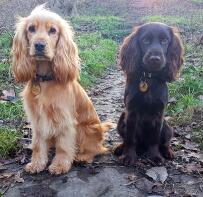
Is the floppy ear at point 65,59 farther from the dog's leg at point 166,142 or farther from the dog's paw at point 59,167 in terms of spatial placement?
the dog's leg at point 166,142

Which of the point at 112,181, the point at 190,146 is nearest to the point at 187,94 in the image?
the point at 190,146

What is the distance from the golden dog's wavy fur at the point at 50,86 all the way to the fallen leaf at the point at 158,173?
0.88 m

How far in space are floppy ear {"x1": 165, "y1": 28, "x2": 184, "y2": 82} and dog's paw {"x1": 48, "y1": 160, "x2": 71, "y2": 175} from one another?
1461 mm

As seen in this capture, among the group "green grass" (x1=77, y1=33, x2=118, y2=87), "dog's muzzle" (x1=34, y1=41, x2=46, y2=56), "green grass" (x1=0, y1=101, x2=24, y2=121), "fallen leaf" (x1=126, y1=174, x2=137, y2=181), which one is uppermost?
"dog's muzzle" (x1=34, y1=41, x2=46, y2=56)

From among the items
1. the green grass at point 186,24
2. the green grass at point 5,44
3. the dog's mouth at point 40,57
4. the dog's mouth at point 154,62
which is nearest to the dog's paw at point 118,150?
the dog's mouth at point 154,62

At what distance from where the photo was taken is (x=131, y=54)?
4.75m

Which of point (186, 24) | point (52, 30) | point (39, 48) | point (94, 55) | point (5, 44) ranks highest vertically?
point (52, 30)

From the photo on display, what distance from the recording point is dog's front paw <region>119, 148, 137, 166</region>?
4.87 meters

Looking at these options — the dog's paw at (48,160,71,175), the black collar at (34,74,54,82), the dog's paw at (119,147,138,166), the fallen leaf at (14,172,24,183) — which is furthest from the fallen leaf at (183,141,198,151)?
the fallen leaf at (14,172,24,183)

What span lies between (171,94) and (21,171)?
3426mm

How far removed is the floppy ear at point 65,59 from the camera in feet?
14.7

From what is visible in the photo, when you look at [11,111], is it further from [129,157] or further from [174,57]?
[174,57]

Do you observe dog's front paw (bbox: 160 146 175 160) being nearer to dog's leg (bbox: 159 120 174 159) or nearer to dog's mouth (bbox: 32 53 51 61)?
dog's leg (bbox: 159 120 174 159)

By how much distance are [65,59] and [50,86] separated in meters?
0.33
